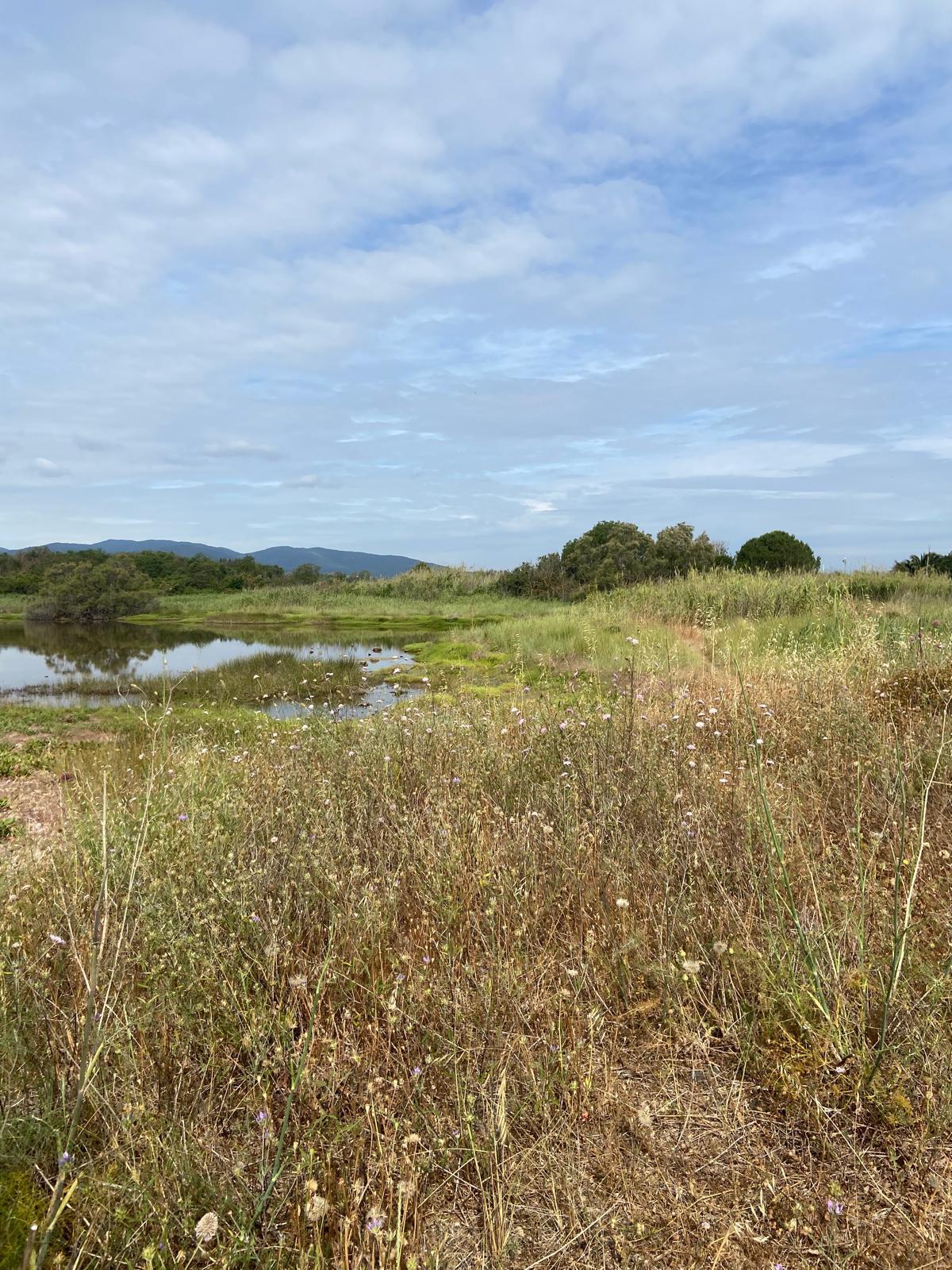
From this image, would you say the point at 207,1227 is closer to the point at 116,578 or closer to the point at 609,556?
the point at 609,556

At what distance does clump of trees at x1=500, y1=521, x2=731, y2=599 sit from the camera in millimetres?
28781

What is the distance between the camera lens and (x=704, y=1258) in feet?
5.11

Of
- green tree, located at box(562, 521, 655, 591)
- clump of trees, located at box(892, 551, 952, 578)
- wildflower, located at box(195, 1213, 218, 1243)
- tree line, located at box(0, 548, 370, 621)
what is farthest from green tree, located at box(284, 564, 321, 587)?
wildflower, located at box(195, 1213, 218, 1243)

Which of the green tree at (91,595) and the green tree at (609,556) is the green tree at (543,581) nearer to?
the green tree at (609,556)

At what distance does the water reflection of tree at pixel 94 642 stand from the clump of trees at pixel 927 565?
2173cm

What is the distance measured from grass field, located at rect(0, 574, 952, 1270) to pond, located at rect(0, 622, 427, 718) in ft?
19.2

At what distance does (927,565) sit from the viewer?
62.2ft

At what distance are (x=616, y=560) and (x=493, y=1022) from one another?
29.0 meters

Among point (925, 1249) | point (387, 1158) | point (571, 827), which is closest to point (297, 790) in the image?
point (571, 827)

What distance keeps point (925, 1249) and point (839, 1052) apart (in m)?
0.52

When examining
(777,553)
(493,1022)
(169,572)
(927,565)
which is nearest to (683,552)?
(777,553)

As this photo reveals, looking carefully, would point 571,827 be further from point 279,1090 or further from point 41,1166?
point 41,1166

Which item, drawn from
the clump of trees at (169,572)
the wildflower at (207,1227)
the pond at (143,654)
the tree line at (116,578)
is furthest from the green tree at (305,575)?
the wildflower at (207,1227)

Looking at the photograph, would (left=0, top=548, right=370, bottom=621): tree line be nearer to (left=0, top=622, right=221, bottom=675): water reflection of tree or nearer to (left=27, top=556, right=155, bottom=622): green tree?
(left=27, top=556, right=155, bottom=622): green tree
